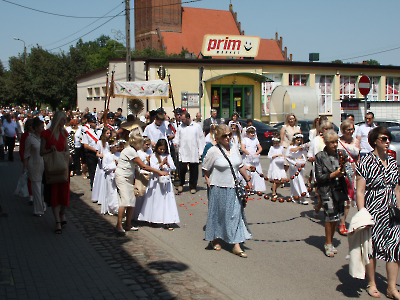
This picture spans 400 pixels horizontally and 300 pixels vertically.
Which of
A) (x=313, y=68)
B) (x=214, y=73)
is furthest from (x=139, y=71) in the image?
(x=313, y=68)

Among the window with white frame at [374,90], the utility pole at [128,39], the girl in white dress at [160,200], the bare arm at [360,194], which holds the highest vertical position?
the utility pole at [128,39]

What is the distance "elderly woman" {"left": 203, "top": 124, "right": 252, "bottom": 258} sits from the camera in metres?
5.78

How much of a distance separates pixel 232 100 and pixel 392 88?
14.5 meters

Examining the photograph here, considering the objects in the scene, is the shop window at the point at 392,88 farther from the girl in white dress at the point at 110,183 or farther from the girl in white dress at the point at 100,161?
the girl in white dress at the point at 110,183

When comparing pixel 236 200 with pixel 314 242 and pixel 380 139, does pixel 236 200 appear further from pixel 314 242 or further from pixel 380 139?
pixel 380 139

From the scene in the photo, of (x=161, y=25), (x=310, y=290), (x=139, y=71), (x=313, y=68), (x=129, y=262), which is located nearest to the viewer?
(x=310, y=290)

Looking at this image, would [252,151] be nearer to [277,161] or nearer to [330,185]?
[277,161]

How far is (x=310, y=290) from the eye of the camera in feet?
15.1

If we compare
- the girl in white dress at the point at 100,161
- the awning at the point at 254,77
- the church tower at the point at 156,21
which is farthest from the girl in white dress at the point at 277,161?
the church tower at the point at 156,21

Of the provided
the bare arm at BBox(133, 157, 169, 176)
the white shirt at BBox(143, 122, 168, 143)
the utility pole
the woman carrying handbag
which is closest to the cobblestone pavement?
the woman carrying handbag

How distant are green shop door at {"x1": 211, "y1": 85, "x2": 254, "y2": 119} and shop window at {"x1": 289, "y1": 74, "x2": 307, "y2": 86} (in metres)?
3.38

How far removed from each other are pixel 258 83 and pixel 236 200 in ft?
77.6

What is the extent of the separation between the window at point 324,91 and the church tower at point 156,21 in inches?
1795

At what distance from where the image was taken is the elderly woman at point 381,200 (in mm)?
4270
